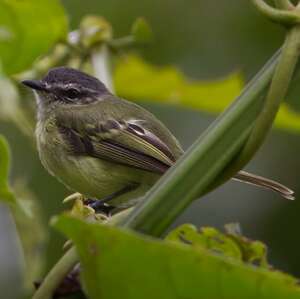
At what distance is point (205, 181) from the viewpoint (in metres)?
1.42

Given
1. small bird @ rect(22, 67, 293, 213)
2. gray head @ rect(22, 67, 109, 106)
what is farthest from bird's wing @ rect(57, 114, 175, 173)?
gray head @ rect(22, 67, 109, 106)

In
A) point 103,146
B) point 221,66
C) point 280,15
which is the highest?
point 221,66

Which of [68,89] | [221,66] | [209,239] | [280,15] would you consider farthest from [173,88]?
[221,66]

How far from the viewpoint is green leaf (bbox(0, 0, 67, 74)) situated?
222cm

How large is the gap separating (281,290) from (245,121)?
0.98 feet

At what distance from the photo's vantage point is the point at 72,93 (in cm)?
366

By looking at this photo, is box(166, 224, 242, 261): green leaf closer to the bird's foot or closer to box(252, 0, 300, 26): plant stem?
box(252, 0, 300, 26): plant stem

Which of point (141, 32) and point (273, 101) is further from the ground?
point (141, 32)

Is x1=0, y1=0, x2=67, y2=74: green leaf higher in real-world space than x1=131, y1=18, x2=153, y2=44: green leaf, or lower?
lower

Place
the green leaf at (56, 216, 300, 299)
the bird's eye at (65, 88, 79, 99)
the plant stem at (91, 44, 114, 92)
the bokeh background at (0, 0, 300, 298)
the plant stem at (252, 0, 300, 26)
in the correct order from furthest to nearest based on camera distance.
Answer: the bokeh background at (0, 0, 300, 298) < the bird's eye at (65, 88, 79, 99) < the plant stem at (91, 44, 114, 92) < the plant stem at (252, 0, 300, 26) < the green leaf at (56, 216, 300, 299)

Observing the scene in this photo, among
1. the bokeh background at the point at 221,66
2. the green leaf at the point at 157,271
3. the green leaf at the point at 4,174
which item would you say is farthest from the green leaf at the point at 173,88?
the bokeh background at the point at 221,66

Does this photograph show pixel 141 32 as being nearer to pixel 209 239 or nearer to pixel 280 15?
pixel 209 239

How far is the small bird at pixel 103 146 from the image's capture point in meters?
2.85

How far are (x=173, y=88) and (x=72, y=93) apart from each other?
0.92 meters
